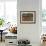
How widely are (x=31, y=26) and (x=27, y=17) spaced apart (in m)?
0.38

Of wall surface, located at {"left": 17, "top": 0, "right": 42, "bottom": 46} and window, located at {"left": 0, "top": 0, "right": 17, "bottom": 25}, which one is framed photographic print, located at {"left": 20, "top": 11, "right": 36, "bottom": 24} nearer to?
wall surface, located at {"left": 17, "top": 0, "right": 42, "bottom": 46}

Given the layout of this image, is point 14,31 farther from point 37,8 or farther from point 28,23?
point 37,8

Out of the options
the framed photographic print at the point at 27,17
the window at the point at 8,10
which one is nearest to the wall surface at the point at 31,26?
the framed photographic print at the point at 27,17

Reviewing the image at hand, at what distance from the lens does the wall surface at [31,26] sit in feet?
17.9

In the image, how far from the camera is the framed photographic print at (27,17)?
550 cm

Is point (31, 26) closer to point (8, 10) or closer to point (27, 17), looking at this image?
point (27, 17)

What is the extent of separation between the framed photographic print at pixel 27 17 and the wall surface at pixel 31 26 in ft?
0.38

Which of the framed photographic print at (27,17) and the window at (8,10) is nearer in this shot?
the framed photographic print at (27,17)

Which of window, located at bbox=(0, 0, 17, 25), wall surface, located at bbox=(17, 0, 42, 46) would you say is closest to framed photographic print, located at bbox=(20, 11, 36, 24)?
wall surface, located at bbox=(17, 0, 42, 46)

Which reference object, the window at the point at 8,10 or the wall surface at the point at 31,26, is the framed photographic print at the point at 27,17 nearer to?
the wall surface at the point at 31,26

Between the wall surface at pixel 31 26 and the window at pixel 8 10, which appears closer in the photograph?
the wall surface at pixel 31 26

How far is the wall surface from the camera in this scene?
5453 mm

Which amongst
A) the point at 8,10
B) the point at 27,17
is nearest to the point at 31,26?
the point at 27,17

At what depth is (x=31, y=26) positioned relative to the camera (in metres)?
5.51
